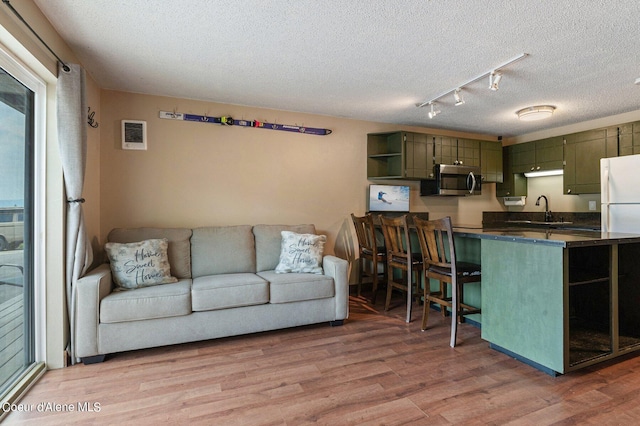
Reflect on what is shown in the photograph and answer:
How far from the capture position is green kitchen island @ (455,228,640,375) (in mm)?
1999

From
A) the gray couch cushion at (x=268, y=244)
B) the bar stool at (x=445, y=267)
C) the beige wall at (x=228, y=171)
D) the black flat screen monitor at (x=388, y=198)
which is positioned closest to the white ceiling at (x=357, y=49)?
the beige wall at (x=228, y=171)

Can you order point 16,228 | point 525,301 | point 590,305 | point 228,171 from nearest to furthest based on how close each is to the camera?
1. point 16,228
2. point 525,301
3. point 590,305
4. point 228,171

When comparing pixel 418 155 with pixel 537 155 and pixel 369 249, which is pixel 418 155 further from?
pixel 537 155

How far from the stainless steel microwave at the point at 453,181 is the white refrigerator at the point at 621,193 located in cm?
138

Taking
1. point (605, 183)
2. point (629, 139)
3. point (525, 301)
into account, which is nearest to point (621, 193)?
point (605, 183)

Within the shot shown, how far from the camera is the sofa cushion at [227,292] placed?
8.38 feet

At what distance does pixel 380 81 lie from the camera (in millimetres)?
2977

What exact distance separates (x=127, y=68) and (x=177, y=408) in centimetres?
264

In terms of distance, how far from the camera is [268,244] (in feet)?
11.2

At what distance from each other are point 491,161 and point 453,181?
0.91 meters

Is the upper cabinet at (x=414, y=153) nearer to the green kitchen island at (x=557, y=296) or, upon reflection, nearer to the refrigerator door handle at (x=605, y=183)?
the refrigerator door handle at (x=605, y=183)

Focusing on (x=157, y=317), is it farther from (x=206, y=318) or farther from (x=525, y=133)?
(x=525, y=133)

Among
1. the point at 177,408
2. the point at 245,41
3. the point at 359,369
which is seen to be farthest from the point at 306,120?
the point at 177,408

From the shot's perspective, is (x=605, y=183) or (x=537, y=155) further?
(x=537, y=155)
